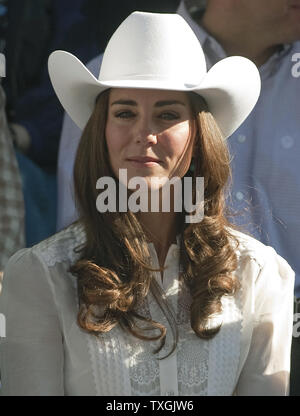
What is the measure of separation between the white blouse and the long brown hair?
0.11 feet

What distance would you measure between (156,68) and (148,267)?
0.51m

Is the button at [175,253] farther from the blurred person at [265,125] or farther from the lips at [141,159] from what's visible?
the blurred person at [265,125]

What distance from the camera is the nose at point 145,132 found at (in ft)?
6.50

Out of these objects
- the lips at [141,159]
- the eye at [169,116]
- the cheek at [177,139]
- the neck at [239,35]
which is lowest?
the lips at [141,159]

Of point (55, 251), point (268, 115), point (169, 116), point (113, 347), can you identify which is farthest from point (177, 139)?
point (268, 115)

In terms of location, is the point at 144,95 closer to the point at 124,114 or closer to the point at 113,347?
the point at 124,114

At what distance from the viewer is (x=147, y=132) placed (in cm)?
199

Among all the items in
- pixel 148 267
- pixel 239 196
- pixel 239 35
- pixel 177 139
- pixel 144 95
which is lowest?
pixel 148 267

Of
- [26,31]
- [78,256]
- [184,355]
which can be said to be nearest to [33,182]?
[26,31]

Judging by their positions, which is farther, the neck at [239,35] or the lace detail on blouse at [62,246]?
the neck at [239,35]

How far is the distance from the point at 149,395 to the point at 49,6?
1.79 metres

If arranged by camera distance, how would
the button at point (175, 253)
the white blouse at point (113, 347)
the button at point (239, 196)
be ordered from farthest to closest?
the button at point (239, 196)
the button at point (175, 253)
the white blouse at point (113, 347)

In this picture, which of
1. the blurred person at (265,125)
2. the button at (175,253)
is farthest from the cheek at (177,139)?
the blurred person at (265,125)

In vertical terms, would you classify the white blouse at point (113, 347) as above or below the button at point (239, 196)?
below
